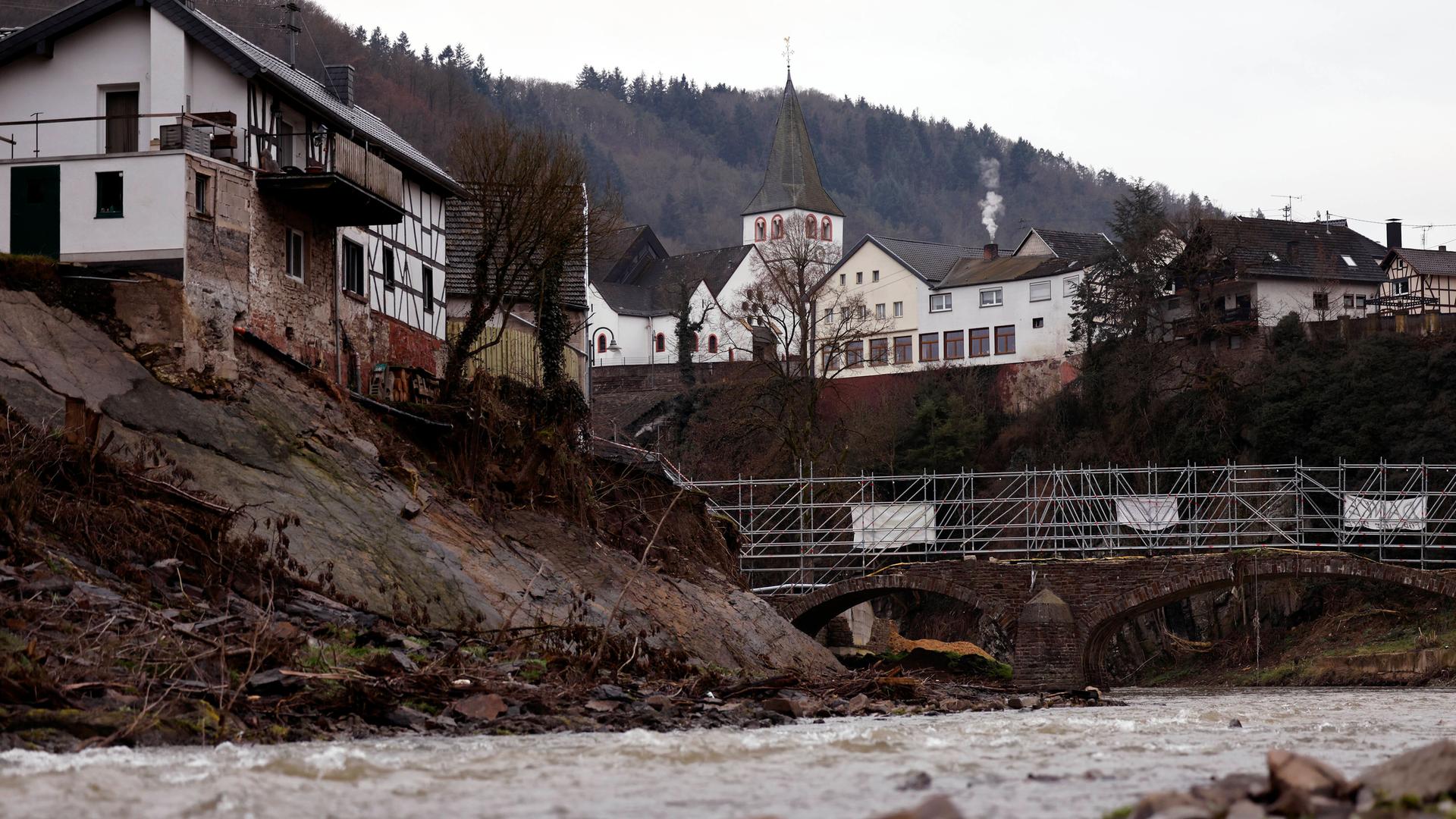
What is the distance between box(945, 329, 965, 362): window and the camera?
276 feet

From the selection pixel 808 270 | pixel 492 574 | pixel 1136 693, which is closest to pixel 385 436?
pixel 492 574

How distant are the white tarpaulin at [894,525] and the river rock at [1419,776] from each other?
36.2 m

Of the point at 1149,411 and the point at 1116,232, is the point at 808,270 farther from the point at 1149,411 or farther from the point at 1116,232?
the point at 1149,411

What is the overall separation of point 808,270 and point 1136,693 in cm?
3804

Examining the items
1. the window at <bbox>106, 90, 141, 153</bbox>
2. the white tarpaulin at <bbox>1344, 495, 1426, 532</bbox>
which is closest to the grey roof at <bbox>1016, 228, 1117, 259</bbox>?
the white tarpaulin at <bbox>1344, 495, 1426, 532</bbox>

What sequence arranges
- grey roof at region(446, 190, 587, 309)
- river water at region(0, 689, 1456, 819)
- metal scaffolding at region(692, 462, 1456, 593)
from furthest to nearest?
metal scaffolding at region(692, 462, 1456, 593) < grey roof at region(446, 190, 587, 309) < river water at region(0, 689, 1456, 819)

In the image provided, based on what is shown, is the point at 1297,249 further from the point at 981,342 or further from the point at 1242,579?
the point at 1242,579

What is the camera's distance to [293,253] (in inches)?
1105

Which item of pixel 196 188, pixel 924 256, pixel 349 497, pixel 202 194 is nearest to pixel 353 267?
pixel 202 194

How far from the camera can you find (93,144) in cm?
2769

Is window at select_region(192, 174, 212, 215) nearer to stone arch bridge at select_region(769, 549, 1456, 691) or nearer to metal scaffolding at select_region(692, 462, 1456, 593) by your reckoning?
metal scaffolding at select_region(692, 462, 1456, 593)

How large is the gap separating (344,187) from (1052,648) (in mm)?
21659

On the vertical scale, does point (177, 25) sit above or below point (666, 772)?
above

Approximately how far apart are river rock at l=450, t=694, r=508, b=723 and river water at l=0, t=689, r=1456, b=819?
849 mm
